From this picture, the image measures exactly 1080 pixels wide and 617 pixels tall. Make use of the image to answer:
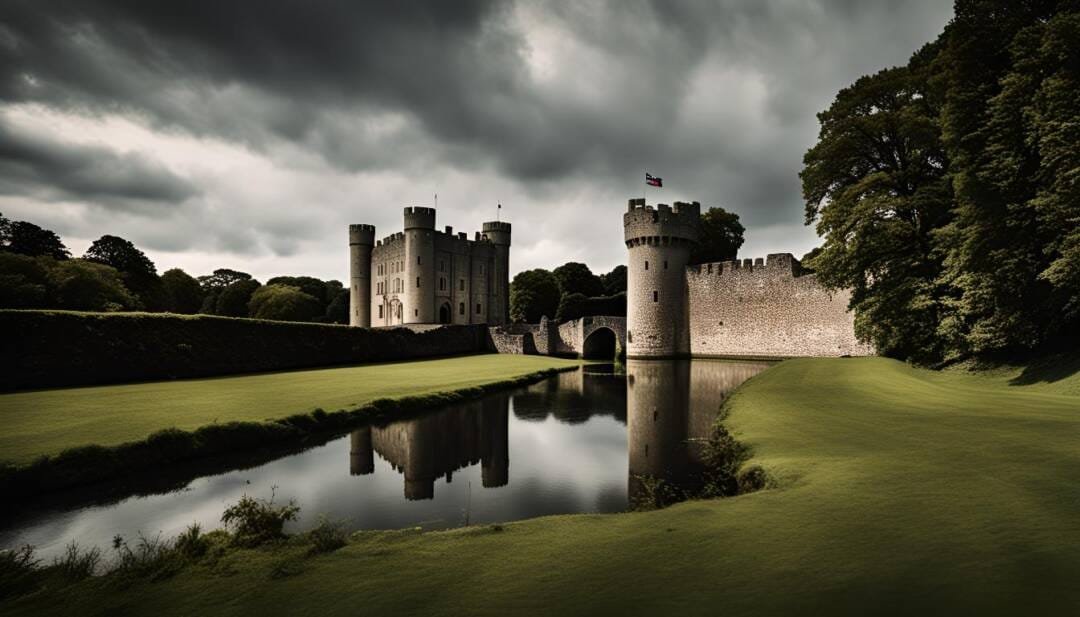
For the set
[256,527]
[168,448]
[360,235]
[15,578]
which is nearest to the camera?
[15,578]

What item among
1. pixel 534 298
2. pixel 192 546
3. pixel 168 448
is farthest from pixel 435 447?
pixel 534 298

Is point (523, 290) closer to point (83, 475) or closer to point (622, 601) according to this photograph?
point (83, 475)

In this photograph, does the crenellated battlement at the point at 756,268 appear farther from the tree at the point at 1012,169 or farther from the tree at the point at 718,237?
the tree at the point at 1012,169

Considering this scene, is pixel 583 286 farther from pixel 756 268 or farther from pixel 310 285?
pixel 310 285

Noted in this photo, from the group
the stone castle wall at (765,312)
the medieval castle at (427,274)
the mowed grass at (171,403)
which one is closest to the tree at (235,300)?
the medieval castle at (427,274)

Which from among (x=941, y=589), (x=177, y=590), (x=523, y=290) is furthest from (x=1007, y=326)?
(x=523, y=290)

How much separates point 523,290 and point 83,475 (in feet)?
190

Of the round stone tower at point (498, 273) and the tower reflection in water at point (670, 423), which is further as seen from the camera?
the round stone tower at point (498, 273)

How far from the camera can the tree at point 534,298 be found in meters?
65.0

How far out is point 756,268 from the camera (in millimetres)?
36938

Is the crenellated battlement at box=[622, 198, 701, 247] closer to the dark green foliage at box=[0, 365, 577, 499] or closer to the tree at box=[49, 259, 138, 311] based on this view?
the dark green foliage at box=[0, 365, 577, 499]

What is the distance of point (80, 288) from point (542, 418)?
36772mm

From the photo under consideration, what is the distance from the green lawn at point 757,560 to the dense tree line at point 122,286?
3734 centimetres

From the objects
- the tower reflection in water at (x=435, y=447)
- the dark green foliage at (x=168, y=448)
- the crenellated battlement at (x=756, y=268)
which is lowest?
the tower reflection in water at (x=435, y=447)
